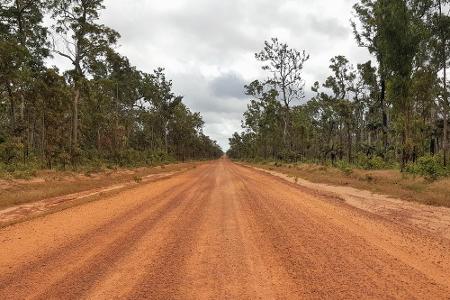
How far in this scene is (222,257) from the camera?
6.38 m

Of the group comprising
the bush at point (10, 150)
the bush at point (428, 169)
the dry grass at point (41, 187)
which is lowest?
the dry grass at point (41, 187)

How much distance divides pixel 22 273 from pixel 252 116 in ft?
254

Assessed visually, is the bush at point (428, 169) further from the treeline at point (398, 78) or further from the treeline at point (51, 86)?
the treeline at point (51, 86)

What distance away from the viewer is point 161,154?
61.3 metres

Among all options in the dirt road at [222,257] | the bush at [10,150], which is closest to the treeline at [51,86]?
the bush at [10,150]

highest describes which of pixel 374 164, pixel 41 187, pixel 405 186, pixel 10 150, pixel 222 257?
pixel 10 150

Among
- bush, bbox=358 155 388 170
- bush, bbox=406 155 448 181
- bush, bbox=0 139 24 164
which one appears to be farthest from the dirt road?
bush, bbox=358 155 388 170

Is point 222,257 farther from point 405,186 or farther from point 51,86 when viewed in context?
point 51,86

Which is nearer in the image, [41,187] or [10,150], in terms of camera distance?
[41,187]

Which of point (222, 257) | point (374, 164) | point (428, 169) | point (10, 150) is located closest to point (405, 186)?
point (428, 169)

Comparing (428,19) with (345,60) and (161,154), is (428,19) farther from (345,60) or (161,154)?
(161,154)

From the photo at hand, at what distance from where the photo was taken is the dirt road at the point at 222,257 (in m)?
4.89

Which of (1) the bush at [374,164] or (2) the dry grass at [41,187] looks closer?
(2) the dry grass at [41,187]

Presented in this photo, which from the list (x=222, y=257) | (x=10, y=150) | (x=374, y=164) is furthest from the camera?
(x=374, y=164)
